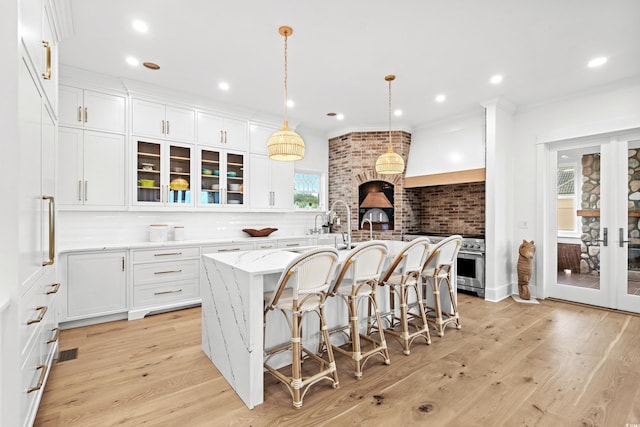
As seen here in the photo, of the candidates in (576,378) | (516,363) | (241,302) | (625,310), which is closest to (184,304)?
(241,302)

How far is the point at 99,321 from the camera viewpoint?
3604mm

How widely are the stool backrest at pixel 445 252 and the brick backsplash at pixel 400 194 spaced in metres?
2.39

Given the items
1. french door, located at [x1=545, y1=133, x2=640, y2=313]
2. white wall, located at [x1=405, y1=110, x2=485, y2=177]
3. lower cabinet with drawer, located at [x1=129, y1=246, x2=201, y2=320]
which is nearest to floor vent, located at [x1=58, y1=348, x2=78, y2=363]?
lower cabinet with drawer, located at [x1=129, y1=246, x2=201, y2=320]

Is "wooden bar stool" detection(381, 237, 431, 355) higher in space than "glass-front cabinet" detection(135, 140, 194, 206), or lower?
lower

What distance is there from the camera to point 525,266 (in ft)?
14.9

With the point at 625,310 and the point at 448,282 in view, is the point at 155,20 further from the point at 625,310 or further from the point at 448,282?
the point at 625,310

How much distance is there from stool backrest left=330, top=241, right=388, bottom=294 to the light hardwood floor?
753 mm

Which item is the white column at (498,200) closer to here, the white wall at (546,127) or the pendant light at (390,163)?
the white wall at (546,127)

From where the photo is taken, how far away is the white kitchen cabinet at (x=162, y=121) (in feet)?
13.3

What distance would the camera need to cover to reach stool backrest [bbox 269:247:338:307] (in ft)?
6.58

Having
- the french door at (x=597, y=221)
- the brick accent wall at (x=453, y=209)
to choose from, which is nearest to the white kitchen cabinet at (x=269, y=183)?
the brick accent wall at (x=453, y=209)

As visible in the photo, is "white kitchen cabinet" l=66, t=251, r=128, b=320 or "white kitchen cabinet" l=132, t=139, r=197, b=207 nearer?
"white kitchen cabinet" l=66, t=251, r=128, b=320

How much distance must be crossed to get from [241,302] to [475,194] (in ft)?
15.3

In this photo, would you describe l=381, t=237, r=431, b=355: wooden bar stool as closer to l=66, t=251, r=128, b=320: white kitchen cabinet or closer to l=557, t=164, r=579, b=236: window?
l=557, t=164, r=579, b=236: window
